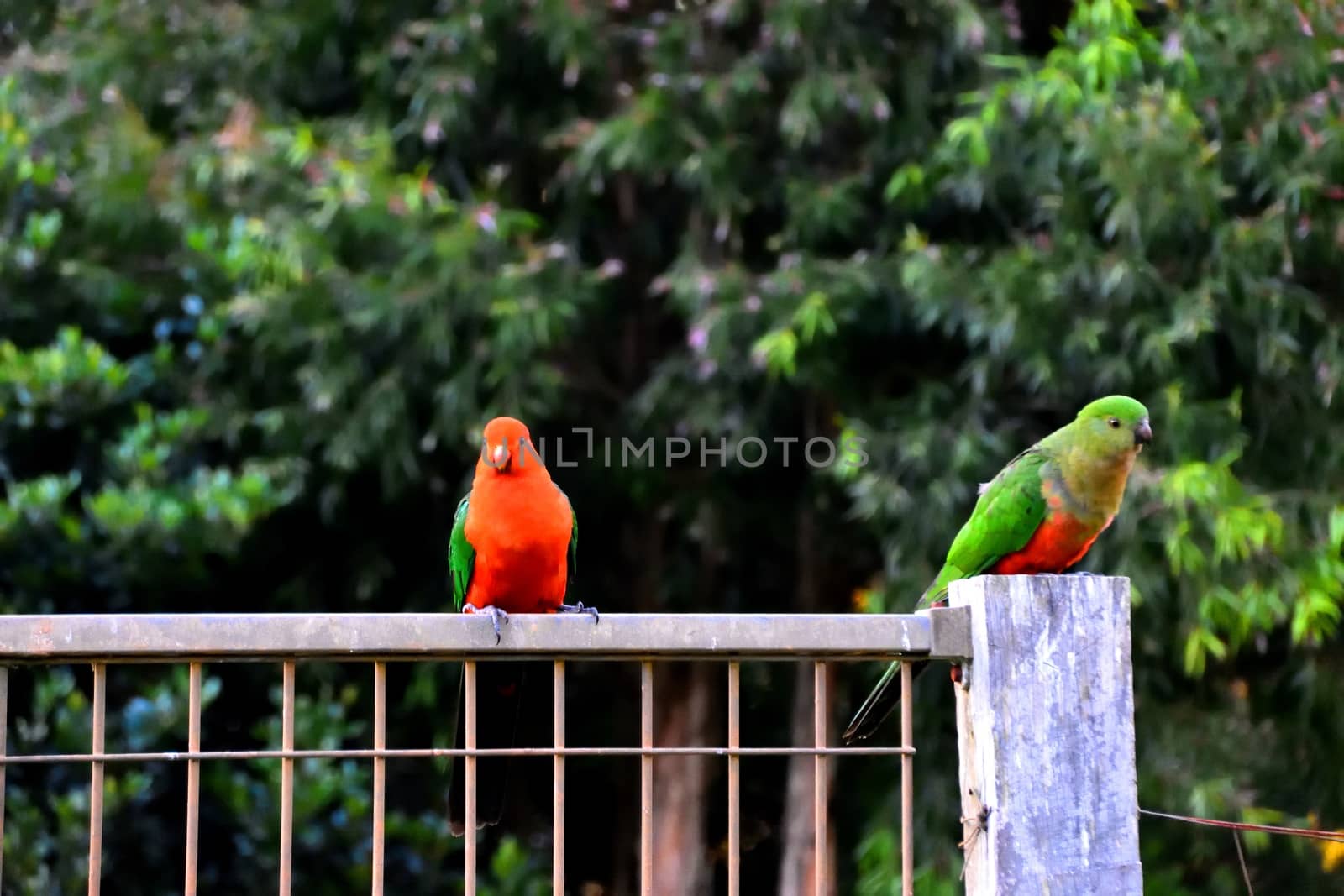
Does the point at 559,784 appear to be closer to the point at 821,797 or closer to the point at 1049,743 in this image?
the point at 821,797

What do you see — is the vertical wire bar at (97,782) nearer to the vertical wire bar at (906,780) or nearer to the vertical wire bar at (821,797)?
the vertical wire bar at (821,797)

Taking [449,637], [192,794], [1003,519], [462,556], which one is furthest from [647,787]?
[1003,519]

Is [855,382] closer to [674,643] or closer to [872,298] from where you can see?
[872,298]

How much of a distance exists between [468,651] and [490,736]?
92cm

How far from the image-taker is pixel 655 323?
6012 millimetres

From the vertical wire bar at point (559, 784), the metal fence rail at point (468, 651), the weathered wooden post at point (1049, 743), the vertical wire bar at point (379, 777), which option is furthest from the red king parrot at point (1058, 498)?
the vertical wire bar at point (379, 777)

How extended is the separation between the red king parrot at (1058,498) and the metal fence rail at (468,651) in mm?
1505

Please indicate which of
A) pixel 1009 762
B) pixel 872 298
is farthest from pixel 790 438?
pixel 1009 762

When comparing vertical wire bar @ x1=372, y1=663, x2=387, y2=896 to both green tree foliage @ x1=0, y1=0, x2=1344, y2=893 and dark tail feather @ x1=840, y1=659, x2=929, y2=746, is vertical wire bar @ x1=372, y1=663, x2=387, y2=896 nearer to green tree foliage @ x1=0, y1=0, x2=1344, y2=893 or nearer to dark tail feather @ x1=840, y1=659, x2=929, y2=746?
dark tail feather @ x1=840, y1=659, x2=929, y2=746

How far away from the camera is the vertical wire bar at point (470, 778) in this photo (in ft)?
6.42

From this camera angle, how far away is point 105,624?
76.2 inches

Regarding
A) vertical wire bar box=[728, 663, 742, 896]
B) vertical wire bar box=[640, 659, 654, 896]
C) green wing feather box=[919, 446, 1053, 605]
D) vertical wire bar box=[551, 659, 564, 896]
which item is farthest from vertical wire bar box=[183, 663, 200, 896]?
green wing feather box=[919, 446, 1053, 605]

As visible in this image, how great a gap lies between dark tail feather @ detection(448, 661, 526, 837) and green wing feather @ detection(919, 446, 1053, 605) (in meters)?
1.15

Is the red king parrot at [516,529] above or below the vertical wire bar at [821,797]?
above
